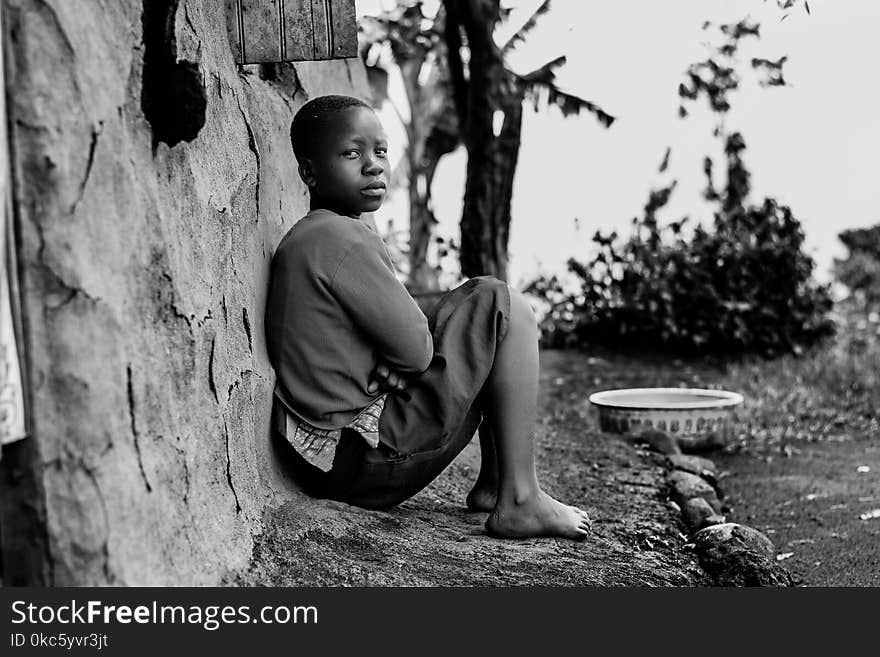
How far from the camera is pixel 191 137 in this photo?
2.22 meters

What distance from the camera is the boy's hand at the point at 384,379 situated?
2.84m

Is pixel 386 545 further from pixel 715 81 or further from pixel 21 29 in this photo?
→ pixel 715 81

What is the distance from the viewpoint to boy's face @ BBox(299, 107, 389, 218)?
281cm

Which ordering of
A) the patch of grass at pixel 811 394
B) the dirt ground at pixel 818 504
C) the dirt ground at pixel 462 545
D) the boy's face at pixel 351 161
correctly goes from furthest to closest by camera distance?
the patch of grass at pixel 811 394, the dirt ground at pixel 818 504, the boy's face at pixel 351 161, the dirt ground at pixel 462 545

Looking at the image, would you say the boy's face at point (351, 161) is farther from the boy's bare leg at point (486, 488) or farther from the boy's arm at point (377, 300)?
the boy's bare leg at point (486, 488)

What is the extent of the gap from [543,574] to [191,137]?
53.8 inches

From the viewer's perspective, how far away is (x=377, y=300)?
2697mm

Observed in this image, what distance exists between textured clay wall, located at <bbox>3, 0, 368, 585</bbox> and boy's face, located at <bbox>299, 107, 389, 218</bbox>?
214 mm

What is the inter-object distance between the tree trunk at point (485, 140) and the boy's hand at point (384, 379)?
3392mm

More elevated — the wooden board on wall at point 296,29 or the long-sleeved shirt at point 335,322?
the wooden board on wall at point 296,29

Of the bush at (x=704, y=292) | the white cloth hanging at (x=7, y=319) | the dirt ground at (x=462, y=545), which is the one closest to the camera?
the white cloth hanging at (x=7, y=319)

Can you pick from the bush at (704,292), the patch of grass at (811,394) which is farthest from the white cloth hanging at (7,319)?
the bush at (704,292)

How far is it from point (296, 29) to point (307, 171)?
410 mm

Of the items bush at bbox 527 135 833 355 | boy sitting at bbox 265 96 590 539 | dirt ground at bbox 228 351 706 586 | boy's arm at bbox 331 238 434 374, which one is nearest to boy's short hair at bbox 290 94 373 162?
boy sitting at bbox 265 96 590 539
